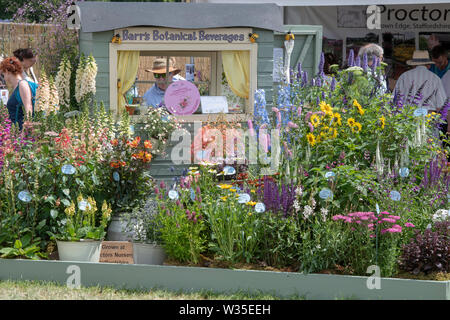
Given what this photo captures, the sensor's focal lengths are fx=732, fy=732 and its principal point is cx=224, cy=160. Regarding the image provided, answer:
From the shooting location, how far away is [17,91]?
7527 mm

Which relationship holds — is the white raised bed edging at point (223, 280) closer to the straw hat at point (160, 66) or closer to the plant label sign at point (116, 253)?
the plant label sign at point (116, 253)

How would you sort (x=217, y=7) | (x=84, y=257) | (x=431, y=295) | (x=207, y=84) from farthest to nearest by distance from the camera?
(x=207, y=84) < (x=217, y=7) < (x=84, y=257) < (x=431, y=295)

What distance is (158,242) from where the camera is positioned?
528 cm

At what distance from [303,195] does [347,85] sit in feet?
4.80

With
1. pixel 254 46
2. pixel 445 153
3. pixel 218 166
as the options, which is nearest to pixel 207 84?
A: pixel 254 46

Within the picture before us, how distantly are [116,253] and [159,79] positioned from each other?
3.56 metres

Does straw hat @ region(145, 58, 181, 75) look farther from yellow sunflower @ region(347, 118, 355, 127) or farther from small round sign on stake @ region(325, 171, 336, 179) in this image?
small round sign on stake @ region(325, 171, 336, 179)

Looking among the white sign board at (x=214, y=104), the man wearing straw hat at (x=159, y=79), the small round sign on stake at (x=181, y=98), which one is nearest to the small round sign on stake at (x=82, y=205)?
the small round sign on stake at (x=181, y=98)

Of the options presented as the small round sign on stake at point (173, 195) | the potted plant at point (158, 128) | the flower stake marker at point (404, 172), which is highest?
the potted plant at point (158, 128)

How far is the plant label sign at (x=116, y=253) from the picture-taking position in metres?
5.31

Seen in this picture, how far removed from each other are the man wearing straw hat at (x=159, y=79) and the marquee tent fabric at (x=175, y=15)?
699mm

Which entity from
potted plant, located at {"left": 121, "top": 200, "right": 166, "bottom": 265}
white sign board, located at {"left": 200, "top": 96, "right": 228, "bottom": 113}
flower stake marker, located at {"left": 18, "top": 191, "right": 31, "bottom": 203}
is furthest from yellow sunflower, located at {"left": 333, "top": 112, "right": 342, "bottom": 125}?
white sign board, located at {"left": 200, "top": 96, "right": 228, "bottom": 113}

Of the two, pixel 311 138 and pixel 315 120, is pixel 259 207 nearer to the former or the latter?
pixel 311 138

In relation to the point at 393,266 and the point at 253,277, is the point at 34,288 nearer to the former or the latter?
the point at 253,277
